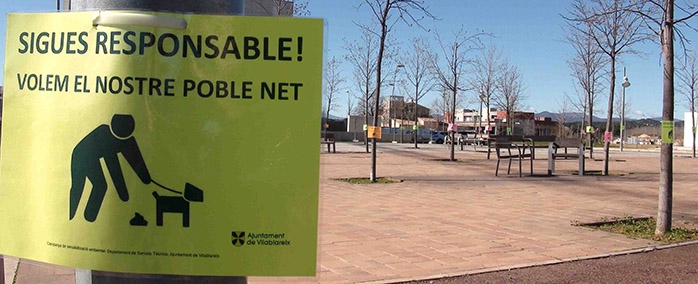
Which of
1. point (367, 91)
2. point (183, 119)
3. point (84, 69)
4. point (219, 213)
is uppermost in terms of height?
point (367, 91)

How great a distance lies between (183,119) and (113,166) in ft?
0.73

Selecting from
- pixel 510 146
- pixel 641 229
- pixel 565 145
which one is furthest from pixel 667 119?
pixel 565 145

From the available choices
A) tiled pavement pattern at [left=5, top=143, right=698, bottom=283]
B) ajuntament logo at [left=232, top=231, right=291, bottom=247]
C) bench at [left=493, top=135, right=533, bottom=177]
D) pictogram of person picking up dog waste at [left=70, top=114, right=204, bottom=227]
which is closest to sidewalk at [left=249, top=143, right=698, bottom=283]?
tiled pavement pattern at [left=5, top=143, right=698, bottom=283]

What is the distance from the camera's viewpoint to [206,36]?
153 centimetres

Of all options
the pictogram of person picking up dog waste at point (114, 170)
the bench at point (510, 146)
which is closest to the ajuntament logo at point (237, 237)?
the pictogram of person picking up dog waste at point (114, 170)

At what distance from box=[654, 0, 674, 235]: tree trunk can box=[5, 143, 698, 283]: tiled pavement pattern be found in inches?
22.5

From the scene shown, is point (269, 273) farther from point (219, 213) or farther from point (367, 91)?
point (367, 91)

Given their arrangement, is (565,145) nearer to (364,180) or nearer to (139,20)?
(364,180)

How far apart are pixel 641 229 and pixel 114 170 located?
6668 mm

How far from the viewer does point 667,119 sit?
22.0 feet

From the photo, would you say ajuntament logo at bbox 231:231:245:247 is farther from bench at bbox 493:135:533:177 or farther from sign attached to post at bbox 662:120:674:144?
bench at bbox 493:135:533:177

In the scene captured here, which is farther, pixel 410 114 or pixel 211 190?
pixel 410 114

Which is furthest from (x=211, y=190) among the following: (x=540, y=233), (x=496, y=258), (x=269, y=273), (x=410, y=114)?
(x=410, y=114)

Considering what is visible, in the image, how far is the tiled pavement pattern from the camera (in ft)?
16.1
